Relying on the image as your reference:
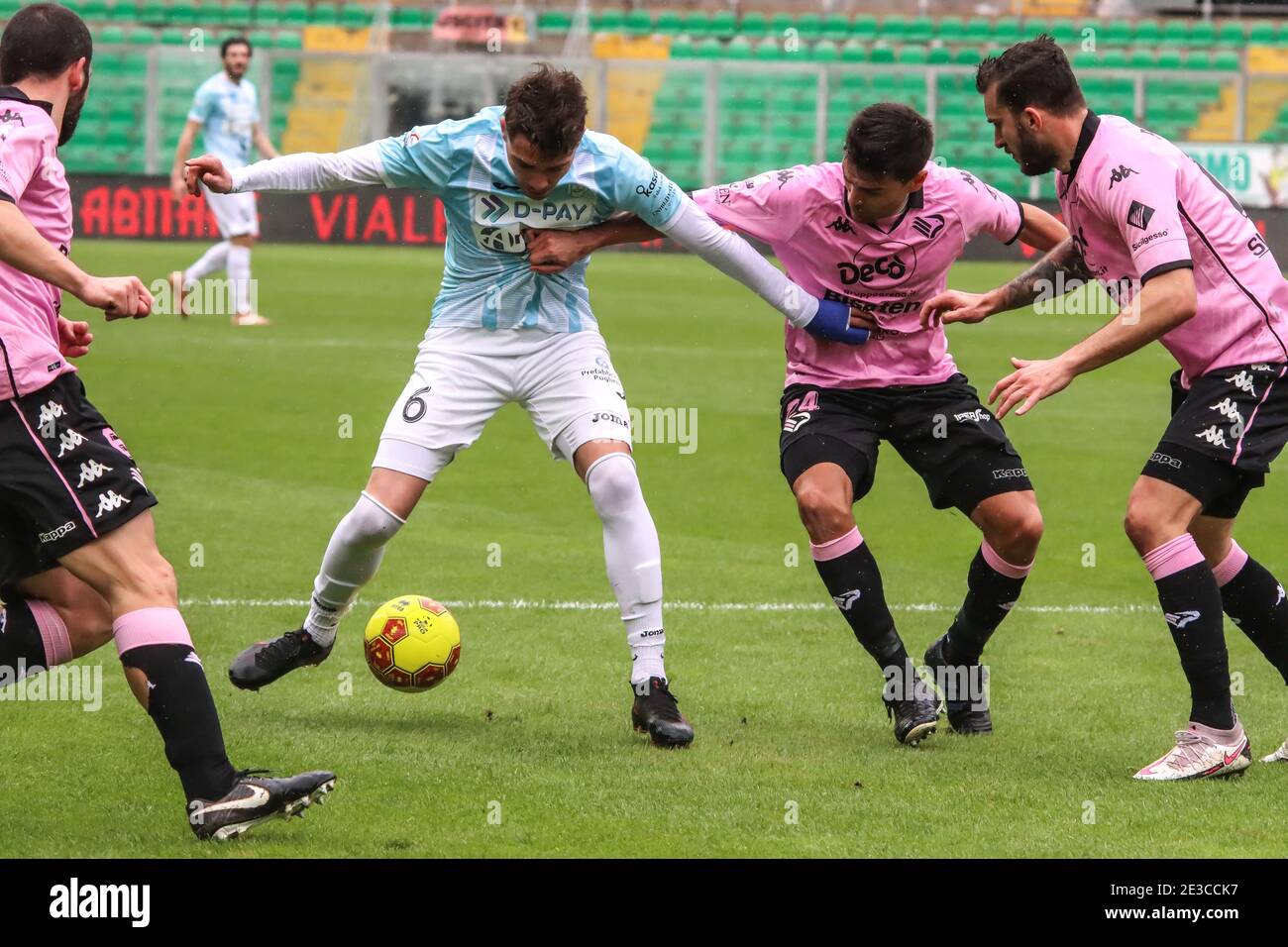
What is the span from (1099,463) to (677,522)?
3273 mm

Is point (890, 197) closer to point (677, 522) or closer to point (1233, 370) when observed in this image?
point (1233, 370)

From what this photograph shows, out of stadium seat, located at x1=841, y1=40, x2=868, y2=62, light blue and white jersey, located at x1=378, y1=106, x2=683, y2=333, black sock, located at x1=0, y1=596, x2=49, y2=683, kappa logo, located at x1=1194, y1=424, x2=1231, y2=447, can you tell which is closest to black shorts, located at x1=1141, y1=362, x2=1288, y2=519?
kappa logo, located at x1=1194, y1=424, x2=1231, y2=447

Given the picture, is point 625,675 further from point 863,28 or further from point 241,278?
point 863,28

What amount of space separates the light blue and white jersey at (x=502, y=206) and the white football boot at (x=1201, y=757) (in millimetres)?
2241

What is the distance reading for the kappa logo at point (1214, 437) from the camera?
16.7 feet

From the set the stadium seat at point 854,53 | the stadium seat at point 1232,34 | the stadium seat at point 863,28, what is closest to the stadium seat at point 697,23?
the stadium seat at point 863,28

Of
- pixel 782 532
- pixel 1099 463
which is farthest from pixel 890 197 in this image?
pixel 1099 463

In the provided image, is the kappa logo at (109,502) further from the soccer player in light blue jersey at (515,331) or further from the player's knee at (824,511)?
the player's knee at (824,511)

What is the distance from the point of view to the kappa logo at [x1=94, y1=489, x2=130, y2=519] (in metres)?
4.22

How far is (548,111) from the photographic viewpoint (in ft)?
17.1

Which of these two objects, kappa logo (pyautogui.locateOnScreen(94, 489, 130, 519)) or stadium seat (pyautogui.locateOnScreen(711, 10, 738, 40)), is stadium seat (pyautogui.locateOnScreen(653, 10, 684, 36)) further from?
kappa logo (pyautogui.locateOnScreen(94, 489, 130, 519))

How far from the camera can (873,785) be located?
495 cm

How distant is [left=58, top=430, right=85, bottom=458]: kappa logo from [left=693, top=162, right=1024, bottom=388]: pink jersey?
96.0 inches
